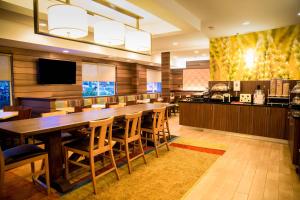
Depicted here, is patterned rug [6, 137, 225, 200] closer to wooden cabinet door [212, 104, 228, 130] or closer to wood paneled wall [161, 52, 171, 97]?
wooden cabinet door [212, 104, 228, 130]

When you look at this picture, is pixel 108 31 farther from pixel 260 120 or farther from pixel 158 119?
pixel 260 120

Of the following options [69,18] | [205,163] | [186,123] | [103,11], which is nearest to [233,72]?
[186,123]

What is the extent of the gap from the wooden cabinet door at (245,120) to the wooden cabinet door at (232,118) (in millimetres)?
72

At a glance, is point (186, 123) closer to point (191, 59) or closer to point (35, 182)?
point (35, 182)

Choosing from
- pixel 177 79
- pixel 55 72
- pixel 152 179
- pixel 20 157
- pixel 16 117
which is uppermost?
pixel 177 79

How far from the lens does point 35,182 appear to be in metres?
2.73

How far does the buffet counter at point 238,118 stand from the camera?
179 inches

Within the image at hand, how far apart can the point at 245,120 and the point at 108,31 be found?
12.8 feet

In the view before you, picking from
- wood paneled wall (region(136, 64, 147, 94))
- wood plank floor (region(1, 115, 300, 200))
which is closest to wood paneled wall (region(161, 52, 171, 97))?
wood paneled wall (region(136, 64, 147, 94))

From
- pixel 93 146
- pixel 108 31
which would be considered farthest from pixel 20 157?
pixel 108 31

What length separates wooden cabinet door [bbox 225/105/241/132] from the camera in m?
5.10

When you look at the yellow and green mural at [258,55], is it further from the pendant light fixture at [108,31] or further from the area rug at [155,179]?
the pendant light fixture at [108,31]

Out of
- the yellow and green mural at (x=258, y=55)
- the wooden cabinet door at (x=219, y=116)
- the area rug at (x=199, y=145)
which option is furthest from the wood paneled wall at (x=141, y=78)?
the area rug at (x=199, y=145)

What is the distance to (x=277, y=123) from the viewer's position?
4555 millimetres
